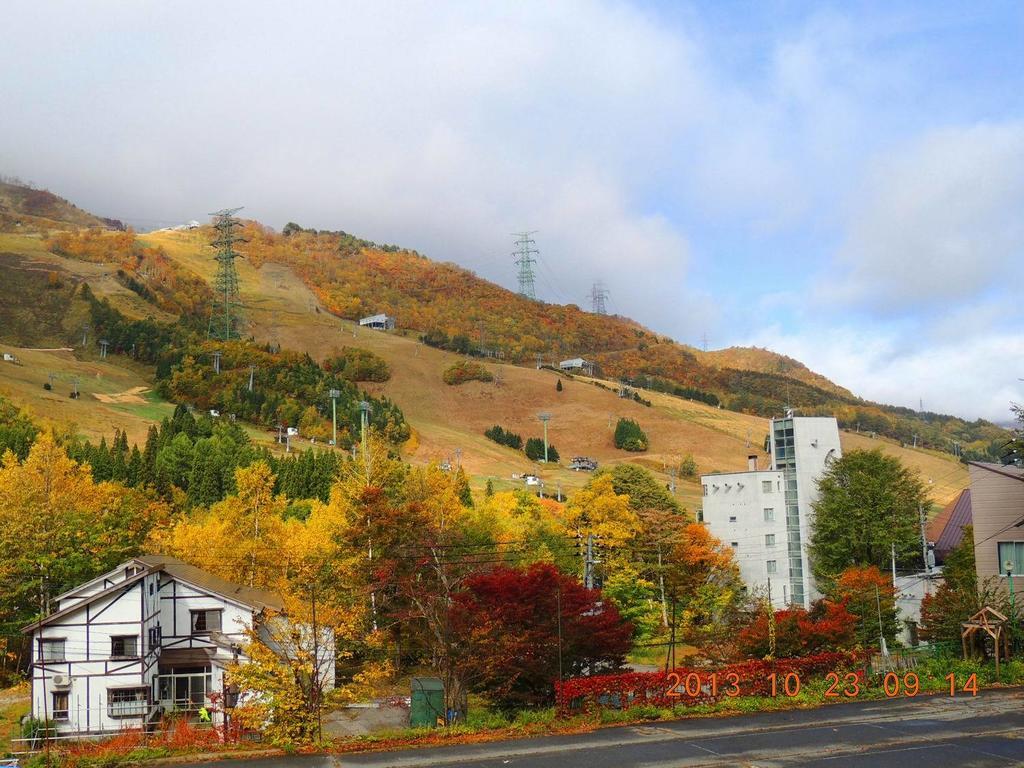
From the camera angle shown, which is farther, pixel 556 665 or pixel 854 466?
pixel 854 466

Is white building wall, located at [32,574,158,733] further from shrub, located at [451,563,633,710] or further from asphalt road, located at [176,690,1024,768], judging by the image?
asphalt road, located at [176,690,1024,768]

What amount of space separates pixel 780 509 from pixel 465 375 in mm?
121376

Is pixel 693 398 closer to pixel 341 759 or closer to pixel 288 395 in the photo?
pixel 288 395

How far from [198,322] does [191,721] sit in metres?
166

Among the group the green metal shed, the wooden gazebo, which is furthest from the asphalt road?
the green metal shed

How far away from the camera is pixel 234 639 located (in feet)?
111

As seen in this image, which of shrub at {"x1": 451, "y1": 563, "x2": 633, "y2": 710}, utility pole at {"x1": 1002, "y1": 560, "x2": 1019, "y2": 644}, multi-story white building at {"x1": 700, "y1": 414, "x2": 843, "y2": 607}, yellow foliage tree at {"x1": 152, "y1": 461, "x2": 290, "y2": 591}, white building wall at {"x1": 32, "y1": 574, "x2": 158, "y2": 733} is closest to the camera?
shrub at {"x1": 451, "y1": 563, "x2": 633, "y2": 710}

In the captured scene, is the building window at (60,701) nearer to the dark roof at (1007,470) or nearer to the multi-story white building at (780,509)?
the dark roof at (1007,470)

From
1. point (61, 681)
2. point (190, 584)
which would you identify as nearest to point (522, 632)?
point (190, 584)

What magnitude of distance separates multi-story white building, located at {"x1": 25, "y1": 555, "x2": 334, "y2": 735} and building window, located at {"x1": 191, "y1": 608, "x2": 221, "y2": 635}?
0.07m

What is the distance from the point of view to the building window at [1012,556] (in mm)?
33500

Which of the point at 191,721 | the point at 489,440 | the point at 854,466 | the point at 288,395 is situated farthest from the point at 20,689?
the point at 489,440

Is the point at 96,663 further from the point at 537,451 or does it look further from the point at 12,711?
the point at 537,451

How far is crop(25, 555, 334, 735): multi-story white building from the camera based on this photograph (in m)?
30.9
